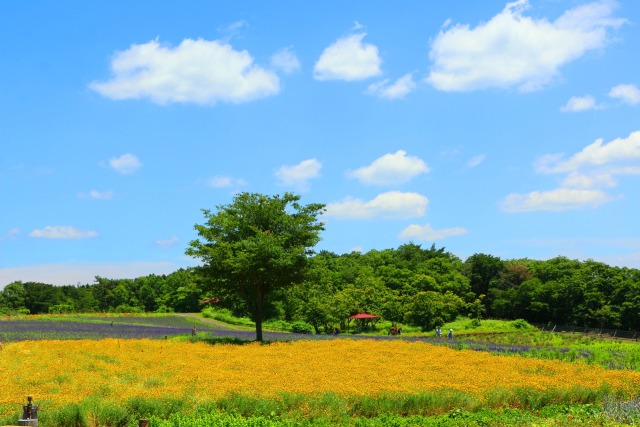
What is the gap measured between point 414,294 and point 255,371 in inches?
2203

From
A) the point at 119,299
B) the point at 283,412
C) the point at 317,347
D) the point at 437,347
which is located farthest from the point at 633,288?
the point at 119,299

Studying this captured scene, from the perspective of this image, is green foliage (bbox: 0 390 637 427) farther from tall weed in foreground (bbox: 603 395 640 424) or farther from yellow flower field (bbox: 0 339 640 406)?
yellow flower field (bbox: 0 339 640 406)

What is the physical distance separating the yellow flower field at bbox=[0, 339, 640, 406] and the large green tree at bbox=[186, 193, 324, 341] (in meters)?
5.28

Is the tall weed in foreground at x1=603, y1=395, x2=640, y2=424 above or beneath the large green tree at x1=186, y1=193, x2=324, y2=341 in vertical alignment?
beneath

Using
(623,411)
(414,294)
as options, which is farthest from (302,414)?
(414,294)

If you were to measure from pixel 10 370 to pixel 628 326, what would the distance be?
218 ft

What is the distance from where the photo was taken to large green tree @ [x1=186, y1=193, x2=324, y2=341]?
A: 3344 centimetres

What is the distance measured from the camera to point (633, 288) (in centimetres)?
6600

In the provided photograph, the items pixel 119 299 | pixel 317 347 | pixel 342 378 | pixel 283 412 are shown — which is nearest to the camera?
pixel 283 412

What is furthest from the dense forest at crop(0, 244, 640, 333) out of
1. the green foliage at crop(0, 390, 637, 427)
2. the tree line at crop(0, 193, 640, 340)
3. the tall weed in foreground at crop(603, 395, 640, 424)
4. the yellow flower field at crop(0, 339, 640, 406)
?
the tall weed in foreground at crop(603, 395, 640, 424)

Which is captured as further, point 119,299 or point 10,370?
point 119,299

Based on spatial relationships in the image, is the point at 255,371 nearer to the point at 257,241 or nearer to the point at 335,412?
the point at 335,412

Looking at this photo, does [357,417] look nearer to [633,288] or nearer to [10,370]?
[10,370]

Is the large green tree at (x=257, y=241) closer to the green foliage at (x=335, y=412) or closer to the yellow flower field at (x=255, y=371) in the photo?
the yellow flower field at (x=255, y=371)
